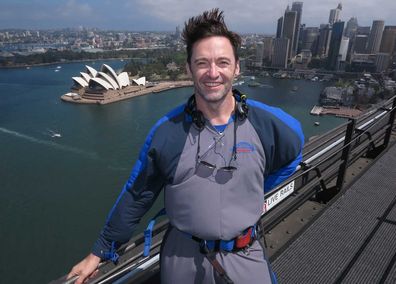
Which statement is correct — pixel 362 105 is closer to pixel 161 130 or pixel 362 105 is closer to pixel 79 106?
→ pixel 79 106

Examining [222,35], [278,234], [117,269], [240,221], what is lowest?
[278,234]

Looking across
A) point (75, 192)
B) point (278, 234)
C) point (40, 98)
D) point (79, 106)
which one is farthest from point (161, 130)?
point (40, 98)

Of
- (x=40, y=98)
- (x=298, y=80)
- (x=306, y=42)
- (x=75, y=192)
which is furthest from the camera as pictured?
(x=306, y=42)

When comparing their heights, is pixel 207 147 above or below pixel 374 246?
above

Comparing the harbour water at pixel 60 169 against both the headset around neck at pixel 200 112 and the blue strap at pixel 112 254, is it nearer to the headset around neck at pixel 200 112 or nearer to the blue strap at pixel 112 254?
the blue strap at pixel 112 254

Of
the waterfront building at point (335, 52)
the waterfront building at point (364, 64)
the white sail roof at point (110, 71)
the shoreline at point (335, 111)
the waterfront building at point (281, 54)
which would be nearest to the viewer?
the shoreline at point (335, 111)

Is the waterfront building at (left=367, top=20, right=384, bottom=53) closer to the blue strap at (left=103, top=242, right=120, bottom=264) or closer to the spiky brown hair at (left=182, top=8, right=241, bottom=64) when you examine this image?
the spiky brown hair at (left=182, top=8, right=241, bottom=64)

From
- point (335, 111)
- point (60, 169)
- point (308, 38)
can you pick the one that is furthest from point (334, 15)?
point (60, 169)

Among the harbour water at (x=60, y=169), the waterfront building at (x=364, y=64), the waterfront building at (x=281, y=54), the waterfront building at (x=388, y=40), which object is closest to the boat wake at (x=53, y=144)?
the harbour water at (x=60, y=169)
